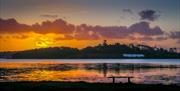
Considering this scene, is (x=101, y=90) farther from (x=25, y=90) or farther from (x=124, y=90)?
(x=25, y=90)

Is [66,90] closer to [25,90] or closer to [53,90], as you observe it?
[53,90]

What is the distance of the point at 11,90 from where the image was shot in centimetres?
2919

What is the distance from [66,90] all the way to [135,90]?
5651mm

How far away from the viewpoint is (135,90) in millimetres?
28562

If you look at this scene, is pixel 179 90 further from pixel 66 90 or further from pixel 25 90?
pixel 25 90

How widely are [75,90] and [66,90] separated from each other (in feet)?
2.42

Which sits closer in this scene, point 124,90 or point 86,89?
point 124,90

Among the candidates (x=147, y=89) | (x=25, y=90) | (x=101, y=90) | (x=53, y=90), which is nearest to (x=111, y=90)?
(x=101, y=90)

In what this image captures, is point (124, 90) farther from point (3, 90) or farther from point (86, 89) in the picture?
point (3, 90)

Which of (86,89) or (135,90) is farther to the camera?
(86,89)

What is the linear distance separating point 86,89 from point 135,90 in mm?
4429

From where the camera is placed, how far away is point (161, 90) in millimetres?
29203

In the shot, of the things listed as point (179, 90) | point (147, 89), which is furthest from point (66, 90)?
point (179, 90)

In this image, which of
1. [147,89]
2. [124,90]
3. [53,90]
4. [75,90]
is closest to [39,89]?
[53,90]
